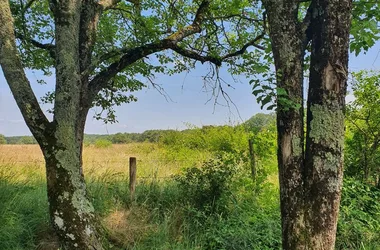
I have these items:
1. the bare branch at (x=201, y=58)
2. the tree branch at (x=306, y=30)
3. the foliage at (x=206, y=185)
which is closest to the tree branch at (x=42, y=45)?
the bare branch at (x=201, y=58)

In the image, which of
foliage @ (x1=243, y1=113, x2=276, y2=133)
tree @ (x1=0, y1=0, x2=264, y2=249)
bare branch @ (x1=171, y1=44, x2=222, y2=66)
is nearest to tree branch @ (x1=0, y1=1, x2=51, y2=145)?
tree @ (x1=0, y1=0, x2=264, y2=249)

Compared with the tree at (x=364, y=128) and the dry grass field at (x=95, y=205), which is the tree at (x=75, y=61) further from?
the tree at (x=364, y=128)

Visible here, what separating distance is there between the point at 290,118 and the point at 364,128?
4683 millimetres

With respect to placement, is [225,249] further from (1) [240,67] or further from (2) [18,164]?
(2) [18,164]

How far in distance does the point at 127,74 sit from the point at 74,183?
361 cm

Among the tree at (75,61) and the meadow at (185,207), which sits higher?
the tree at (75,61)

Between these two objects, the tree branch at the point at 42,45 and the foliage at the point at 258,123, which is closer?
the tree branch at the point at 42,45

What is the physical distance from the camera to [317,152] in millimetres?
2012

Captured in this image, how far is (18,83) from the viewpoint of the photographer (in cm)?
269

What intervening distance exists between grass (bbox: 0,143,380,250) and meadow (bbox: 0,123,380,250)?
12mm

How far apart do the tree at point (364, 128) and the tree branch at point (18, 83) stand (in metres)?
5.43

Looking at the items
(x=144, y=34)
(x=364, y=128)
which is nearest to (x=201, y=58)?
(x=144, y=34)

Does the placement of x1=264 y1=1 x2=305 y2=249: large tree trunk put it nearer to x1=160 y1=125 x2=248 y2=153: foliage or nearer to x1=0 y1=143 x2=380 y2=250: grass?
x1=0 y1=143 x2=380 y2=250: grass

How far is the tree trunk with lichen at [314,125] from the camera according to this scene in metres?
1.99
